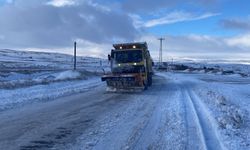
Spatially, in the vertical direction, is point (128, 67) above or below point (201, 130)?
above

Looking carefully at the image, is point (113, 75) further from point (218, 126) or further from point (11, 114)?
point (218, 126)

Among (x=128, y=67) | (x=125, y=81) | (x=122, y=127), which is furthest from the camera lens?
(x=128, y=67)

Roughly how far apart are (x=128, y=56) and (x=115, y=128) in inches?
687

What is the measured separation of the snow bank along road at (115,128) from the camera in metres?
9.46

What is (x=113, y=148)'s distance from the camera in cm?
902

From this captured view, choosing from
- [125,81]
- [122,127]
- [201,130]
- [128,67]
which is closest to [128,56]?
[128,67]

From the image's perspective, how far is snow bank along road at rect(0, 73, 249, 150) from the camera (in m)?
9.46

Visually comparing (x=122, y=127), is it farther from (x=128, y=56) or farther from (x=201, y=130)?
(x=128, y=56)

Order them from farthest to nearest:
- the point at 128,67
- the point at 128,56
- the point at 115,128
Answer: the point at 128,56
the point at 128,67
the point at 115,128

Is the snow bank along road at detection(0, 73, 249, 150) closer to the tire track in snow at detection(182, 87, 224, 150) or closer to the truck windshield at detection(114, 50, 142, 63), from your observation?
the tire track in snow at detection(182, 87, 224, 150)

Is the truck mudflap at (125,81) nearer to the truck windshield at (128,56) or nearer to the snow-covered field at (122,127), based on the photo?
the truck windshield at (128,56)

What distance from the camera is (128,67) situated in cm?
2839

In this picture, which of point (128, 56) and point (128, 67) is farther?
point (128, 56)

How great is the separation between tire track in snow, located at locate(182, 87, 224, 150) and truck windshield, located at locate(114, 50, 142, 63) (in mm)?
12524
